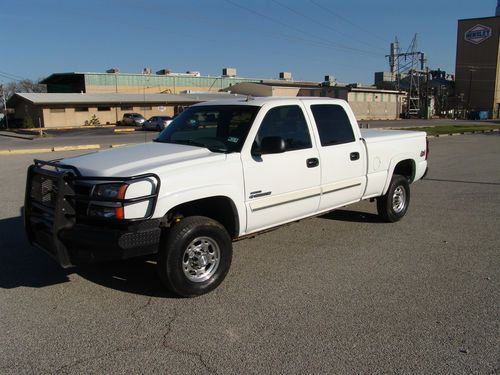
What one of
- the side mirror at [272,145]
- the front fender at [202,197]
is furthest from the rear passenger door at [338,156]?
the front fender at [202,197]

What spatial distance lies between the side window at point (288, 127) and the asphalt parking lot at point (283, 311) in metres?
1.39

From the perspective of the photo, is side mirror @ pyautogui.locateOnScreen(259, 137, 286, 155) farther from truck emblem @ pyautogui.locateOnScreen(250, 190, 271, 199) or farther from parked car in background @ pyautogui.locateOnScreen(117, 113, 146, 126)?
parked car in background @ pyautogui.locateOnScreen(117, 113, 146, 126)

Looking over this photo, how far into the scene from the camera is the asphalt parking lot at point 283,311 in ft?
11.6

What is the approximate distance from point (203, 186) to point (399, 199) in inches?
162

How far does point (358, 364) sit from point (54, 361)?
7.27 feet

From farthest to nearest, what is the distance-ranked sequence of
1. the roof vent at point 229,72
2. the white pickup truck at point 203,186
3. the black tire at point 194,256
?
the roof vent at point 229,72 < the black tire at point 194,256 < the white pickup truck at point 203,186

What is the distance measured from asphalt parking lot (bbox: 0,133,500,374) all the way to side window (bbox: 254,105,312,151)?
1387 mm

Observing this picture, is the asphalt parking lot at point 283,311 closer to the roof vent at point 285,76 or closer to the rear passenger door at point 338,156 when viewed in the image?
the rear passenger door at point 338,156

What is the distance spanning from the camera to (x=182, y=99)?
203 feet

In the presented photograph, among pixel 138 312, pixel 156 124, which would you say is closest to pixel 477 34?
pixel 156 124

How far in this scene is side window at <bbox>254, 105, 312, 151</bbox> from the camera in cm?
540

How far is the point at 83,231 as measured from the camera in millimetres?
4328

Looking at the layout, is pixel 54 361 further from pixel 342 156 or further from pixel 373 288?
pixel 342 156

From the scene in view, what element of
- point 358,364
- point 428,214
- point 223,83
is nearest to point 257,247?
point 358,364
